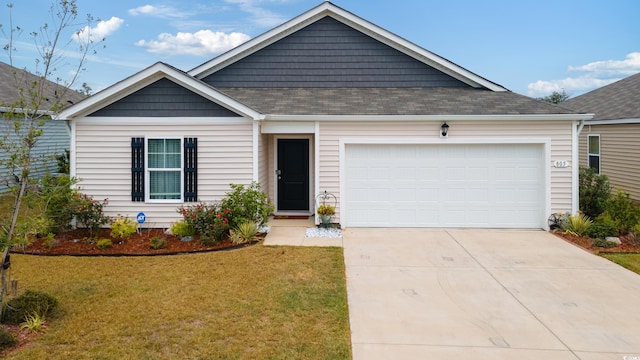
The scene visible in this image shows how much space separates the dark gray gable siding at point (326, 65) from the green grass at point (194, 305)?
6640mm

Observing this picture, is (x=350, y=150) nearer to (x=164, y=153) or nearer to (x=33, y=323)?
(x=164, y=153)

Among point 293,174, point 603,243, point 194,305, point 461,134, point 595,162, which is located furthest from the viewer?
point 595,162

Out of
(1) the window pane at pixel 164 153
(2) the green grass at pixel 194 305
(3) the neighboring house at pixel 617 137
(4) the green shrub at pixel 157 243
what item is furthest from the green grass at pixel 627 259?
(1) the window pane at pixel 164 153

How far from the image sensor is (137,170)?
10.3 metres

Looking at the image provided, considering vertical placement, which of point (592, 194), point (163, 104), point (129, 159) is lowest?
point (592, 194)

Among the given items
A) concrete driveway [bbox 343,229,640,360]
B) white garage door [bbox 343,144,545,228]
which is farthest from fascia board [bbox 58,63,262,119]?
concrete driveway [bbox 343,229,640,360]

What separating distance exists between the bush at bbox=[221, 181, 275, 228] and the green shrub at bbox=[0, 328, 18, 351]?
5.16 m

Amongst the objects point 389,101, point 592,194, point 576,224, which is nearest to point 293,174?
point 389,101

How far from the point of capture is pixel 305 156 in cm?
1253

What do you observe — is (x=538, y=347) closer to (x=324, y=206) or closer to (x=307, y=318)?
(x=307, y=318)

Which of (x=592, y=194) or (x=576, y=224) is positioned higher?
(x=592, y=194)

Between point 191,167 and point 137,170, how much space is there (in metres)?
1.28

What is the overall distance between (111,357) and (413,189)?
8.14m

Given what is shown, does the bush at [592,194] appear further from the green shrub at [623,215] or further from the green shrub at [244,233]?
the green shrub at [244,233]
